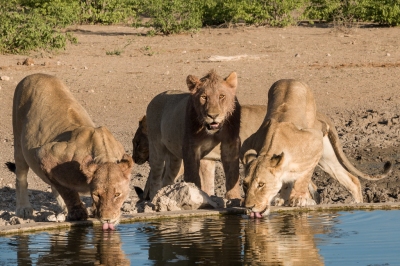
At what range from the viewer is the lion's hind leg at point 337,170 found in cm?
934

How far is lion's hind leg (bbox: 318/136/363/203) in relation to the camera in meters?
9.34

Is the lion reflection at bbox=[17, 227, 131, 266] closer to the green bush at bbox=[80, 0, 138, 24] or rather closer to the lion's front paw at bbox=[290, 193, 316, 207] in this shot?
the lion's front paw at bbox=[290, 193, 316, 207]

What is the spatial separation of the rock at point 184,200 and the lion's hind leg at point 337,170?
192 cm

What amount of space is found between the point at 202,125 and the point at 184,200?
765mm

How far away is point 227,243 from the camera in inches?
249

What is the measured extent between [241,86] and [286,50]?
8.72ft

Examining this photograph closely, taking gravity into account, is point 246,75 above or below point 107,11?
below

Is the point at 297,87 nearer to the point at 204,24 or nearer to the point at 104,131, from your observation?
the point at 104,131

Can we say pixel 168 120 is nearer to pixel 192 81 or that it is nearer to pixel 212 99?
pixel 192 81

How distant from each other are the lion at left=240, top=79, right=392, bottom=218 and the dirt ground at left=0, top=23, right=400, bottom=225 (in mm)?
765

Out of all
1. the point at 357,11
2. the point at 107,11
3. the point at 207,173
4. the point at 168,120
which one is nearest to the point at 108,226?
the point at 168,120

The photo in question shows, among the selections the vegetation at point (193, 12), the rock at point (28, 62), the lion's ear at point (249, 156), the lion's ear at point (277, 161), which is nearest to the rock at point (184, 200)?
the lion's ear at point (249, 156)

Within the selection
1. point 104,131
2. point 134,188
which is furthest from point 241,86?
point 104,131

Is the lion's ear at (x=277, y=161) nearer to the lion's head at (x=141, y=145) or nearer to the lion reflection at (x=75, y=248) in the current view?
the lion reflection at (x=75, y=248)
